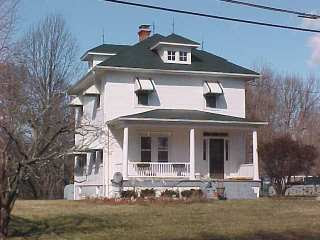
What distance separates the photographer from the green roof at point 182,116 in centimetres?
3077

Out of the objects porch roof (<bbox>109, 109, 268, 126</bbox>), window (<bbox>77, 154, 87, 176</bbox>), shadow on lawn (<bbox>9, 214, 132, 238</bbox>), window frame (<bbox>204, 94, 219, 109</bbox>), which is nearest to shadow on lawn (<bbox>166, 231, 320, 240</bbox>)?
shadow on lawn (<bbox>9, 214, 132, 238</bbox>)

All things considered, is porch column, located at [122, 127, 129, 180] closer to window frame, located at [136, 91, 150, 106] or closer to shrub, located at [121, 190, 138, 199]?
shrub, located at [121, 190, 138, 199]

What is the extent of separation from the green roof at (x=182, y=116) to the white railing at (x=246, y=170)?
2.44m

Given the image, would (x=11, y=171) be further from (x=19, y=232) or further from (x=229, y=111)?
(x=229, y=111)

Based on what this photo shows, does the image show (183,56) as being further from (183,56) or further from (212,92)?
(212,92)

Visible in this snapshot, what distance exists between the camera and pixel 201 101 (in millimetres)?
33969

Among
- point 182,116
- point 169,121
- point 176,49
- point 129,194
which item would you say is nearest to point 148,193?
point 129,194

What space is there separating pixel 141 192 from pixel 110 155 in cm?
400

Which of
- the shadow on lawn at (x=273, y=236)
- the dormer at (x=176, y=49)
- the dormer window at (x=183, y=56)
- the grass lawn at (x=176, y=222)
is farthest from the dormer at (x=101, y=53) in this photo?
the shadow on lawn at (x=273, y=236)

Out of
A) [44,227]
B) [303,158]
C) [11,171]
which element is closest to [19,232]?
[44,227]

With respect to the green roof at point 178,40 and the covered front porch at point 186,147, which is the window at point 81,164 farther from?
the green roof at point 178,40

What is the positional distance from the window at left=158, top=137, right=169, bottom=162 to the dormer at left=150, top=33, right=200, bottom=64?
14.6 feet

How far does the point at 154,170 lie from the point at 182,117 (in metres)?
3.10

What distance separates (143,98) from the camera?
108ft
